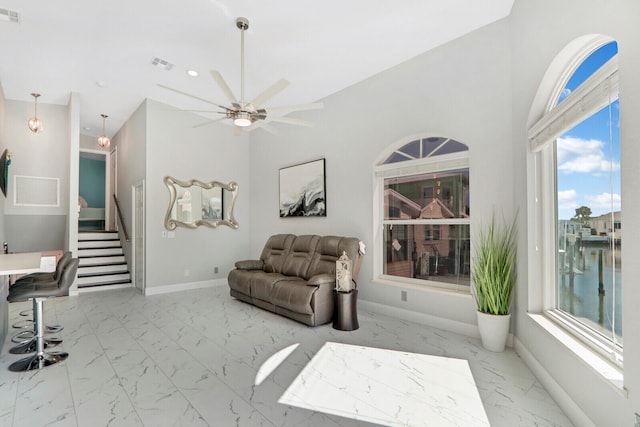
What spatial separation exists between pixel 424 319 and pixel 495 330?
3.03ft

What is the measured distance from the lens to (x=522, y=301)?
9.61ft

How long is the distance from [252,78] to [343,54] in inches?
57.0

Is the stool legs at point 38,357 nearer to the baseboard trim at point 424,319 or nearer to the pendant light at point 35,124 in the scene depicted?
the baseboard trim at point 424,319

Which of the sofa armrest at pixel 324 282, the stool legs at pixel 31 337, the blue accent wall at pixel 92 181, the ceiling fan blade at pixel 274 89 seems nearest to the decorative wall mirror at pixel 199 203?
the stool legs at pixel 31 337

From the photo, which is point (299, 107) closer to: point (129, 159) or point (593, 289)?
point (593, 289)

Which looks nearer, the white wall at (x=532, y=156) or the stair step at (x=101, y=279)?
the white wall at (x=532, y=156)

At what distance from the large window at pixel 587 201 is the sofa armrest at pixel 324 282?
2184 mm

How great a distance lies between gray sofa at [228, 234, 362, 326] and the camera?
3838mm

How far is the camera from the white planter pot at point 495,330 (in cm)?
297

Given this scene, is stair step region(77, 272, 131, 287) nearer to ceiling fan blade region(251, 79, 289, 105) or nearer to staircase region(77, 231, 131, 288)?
staircase region(77, 231, 131, 288)

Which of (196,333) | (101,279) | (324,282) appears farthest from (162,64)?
(101,279)

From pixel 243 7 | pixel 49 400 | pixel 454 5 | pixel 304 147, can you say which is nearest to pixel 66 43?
pixel 243 7

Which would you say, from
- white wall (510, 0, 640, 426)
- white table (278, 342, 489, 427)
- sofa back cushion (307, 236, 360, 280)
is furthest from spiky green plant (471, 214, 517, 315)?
sofa back cushion (307, 236, 360, 280)

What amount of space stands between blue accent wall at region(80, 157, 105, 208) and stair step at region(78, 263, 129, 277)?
395cm
